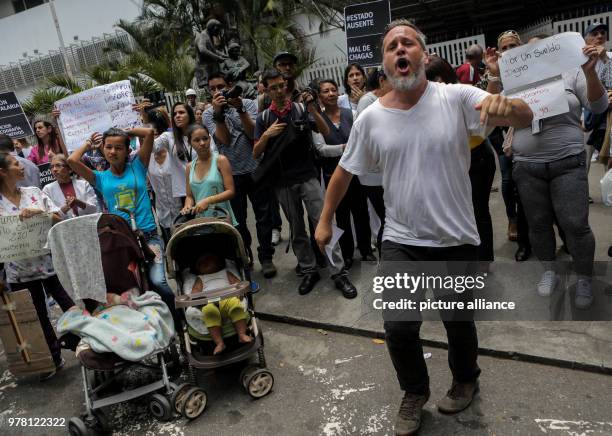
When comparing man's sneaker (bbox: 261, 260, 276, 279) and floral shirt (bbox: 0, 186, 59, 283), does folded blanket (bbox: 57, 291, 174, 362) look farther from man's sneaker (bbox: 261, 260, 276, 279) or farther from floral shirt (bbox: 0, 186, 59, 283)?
man's sneaker (bbox: 261, 260, 276, 279)

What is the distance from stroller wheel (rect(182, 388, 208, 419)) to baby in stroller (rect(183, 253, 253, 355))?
30cm

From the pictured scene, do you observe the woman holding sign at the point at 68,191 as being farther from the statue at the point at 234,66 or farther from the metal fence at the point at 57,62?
the metal fence at the point at 57,62

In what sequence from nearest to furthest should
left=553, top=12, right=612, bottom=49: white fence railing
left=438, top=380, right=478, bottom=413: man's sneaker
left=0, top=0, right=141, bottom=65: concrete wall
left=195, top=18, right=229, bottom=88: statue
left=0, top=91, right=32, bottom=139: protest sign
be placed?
left=438, top=380, right=478, bottom=413: man's sneaker → left=0, top=91, right=32, bottom=139: protest sign → left=553, top=12, right=612, bottom=49: white fence railing → left=195, top=18, right=229, bottom=88: statue → left=0, top=0, right=141, bottom=65: concrete wall

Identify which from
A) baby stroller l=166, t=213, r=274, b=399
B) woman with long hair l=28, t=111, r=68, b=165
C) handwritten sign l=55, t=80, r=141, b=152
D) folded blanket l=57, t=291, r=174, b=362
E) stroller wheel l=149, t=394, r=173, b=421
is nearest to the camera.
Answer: folded blanket l=57, t=291, r=174, b=362

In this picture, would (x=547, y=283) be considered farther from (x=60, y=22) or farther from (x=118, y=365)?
(x=60, y=22)

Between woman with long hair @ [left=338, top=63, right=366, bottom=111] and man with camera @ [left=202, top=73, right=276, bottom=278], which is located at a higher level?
woman with long hair @ [left=338, top=63, right=366, bottom=111]

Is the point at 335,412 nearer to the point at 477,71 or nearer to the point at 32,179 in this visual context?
the point at 32,179

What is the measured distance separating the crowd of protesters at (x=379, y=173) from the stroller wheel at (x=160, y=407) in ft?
2.97

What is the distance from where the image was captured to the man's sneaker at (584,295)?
3.73 metres

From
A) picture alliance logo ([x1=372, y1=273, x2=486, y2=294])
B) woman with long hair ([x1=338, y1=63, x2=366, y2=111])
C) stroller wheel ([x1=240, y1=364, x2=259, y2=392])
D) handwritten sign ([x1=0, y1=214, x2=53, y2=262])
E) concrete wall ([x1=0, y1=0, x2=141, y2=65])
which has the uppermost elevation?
concrete wall ([x1=0, y1=0, x2=141, y2=65])

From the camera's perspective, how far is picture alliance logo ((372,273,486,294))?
2707mm

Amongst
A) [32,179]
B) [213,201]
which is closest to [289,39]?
[32,179]

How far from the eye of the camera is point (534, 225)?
3959mm

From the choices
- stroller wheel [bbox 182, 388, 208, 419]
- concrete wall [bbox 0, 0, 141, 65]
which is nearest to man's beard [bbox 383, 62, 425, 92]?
stroller wheel [bbox 182, 388, 208, 419]
